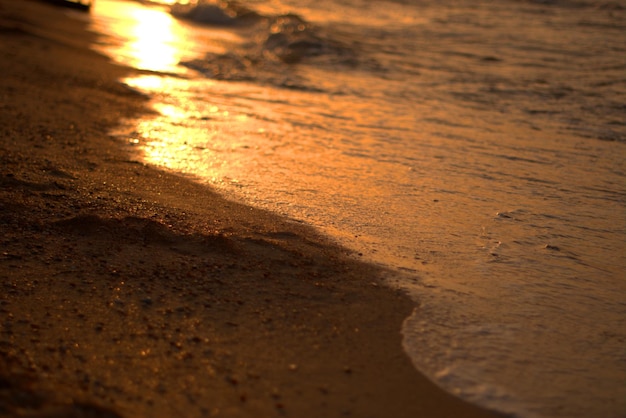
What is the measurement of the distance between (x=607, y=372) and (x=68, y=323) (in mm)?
2218

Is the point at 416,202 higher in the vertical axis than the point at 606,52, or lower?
lower

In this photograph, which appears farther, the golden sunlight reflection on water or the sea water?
the golden sunlight reflection on water

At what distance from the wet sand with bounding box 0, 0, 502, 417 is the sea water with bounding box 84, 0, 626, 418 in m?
0.24

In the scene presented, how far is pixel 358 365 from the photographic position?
261cm

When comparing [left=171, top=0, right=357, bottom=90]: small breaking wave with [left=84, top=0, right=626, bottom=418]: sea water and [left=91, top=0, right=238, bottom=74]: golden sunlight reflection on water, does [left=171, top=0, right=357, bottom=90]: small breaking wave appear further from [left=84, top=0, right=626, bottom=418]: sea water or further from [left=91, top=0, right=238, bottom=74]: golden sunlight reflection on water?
[left=91, top=0, right=238, bottom=74]: golden sunlight reflection on water

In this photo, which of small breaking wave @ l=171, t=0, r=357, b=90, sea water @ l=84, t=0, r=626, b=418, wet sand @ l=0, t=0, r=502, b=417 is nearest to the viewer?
wet sand @ l=0, t=0, r=502, b=417

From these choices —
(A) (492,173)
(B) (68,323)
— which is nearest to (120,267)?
(B) (68,323)

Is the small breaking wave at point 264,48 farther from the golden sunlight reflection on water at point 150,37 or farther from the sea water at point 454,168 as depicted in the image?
the golden sunlight reflection on water at point 150,37

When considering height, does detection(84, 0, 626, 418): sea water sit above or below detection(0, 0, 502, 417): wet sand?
above

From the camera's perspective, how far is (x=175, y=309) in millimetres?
2875

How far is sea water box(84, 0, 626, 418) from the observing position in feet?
9.29

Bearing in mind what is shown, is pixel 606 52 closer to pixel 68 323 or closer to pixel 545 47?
pixel 545 47

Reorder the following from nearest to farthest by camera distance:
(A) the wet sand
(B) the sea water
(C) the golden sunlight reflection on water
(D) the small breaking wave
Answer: (A) the wet sand
(B) the sea water
(D) the small breaking wave
(C) the golden sunlight reflection on water

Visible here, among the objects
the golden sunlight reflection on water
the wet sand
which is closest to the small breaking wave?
the golden sunlight reflection on water
